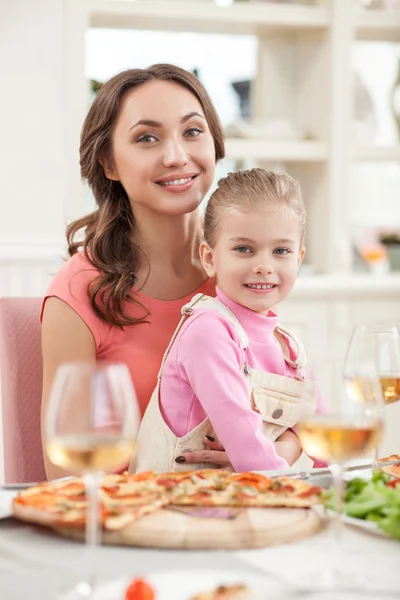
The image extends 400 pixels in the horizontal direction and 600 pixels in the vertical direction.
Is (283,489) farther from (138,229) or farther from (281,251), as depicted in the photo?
(138,229)

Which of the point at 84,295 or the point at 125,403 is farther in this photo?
the point at 84,295

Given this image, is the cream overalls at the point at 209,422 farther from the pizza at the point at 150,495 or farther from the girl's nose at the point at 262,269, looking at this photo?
the pizza at the point at 150,495

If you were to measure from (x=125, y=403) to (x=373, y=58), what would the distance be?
3754mm

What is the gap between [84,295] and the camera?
1.96 meters

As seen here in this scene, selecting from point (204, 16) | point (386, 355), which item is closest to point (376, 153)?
point (204, 16)

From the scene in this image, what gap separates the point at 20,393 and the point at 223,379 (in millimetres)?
490

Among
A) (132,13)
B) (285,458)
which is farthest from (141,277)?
(132,13)

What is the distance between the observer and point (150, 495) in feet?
3.67

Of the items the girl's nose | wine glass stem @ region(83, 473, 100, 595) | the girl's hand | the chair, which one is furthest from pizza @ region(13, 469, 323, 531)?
the chair

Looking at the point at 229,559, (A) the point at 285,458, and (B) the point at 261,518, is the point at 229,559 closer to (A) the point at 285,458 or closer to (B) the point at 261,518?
(B) the point at 261,518

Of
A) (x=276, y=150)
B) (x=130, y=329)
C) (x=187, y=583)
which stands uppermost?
(x=276, y=150)

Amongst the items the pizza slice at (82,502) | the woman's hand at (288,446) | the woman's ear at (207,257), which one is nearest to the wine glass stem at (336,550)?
the pizza slice at (82,502)

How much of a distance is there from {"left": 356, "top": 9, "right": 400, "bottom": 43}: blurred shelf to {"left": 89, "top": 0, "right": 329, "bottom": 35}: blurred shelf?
191mm

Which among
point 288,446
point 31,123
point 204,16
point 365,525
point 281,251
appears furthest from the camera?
point 204,16
